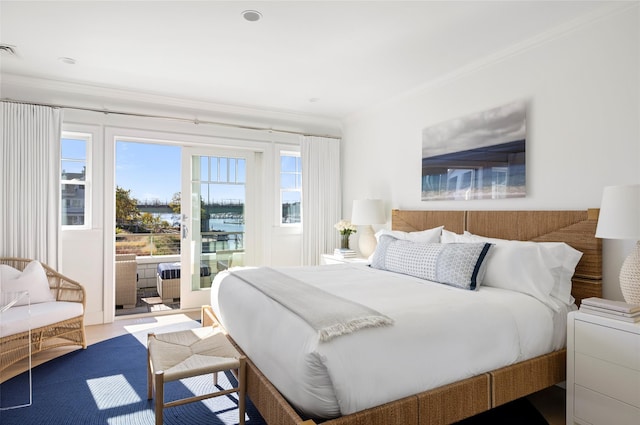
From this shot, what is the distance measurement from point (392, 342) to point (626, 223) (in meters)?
1.42

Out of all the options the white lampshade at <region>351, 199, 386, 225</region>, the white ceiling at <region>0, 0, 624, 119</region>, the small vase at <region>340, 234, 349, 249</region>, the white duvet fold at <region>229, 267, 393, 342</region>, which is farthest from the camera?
the small vase at <region>340, 234, 349, 249</region>

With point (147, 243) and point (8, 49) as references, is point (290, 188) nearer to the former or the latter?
point (8, 49)

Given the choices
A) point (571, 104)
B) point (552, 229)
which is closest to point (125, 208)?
point (552, 229)

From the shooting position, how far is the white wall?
2.36 meters

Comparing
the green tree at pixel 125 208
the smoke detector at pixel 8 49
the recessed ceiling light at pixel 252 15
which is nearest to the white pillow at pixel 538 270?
the recessed ceiling light at pixel 252 15

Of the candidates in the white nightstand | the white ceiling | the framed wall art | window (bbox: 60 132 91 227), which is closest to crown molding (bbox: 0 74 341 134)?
the white ceiling

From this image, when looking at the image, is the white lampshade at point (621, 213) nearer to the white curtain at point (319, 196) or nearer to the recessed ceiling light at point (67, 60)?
the white curtain at point (319, 196)

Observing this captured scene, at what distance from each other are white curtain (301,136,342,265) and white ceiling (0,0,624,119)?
111 centimetres

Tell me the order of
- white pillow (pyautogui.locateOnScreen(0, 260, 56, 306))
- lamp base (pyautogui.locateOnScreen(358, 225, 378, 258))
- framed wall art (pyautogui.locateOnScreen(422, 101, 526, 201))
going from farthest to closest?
lamp base (pyautogui.locateOnScreen(358, 225, 378, 258)) < white pillow (pyautogui.locateOnScreen(0, 260, 56, 306)) < framed wall art (pyautogui.locateOnScreen(422, 101, 526, 201))

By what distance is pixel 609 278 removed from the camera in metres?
2.42

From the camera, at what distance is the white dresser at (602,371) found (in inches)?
72.9

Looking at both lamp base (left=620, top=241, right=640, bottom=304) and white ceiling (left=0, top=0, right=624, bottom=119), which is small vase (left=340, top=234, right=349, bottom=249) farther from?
lamp base (left=620, top=241, right=640, bottom=304)

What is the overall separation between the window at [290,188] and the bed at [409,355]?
2.45 metres

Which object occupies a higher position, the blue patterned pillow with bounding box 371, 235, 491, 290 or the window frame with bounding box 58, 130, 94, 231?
the window frame with bounding box 58, 130, 94, 231
